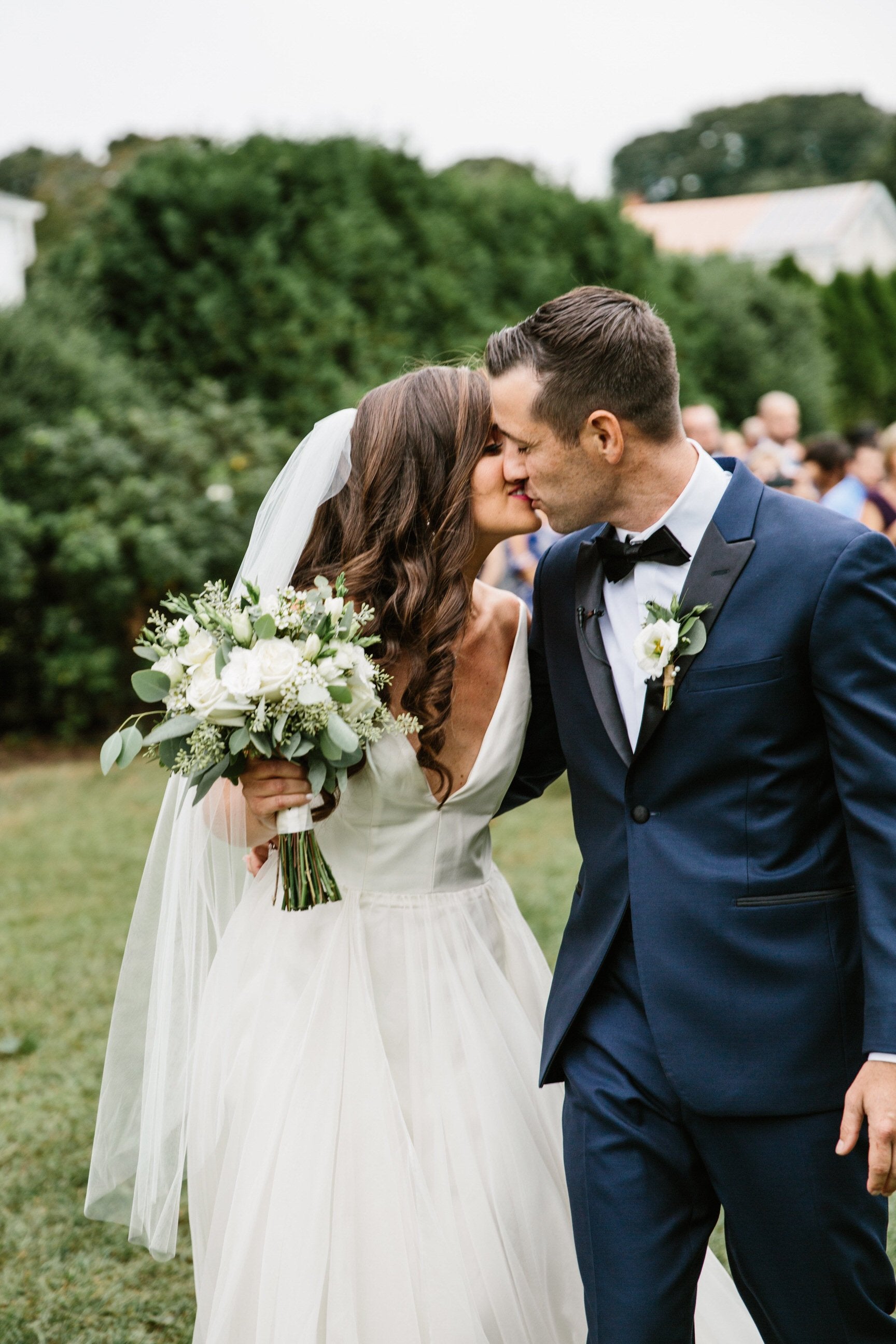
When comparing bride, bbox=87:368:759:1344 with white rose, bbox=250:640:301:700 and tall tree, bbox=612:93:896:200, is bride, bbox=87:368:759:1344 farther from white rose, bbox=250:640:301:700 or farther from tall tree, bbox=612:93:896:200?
tall tree, bbox=612:93:896:200

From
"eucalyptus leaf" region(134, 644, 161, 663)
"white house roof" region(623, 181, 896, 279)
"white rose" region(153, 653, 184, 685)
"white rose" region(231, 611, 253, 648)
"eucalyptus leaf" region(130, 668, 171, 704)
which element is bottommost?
"eucalyptus leaf" region(130, 668, 171, 704)

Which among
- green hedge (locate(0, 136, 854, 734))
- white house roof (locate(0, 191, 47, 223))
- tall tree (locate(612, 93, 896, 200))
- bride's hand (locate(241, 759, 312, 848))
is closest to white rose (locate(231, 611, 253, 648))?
bride's hand (locate(241, 759, 312, 848))

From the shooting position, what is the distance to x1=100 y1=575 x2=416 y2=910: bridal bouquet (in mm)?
2318

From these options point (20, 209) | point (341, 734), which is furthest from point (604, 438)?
point (20, 209)

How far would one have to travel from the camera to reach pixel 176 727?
239cm

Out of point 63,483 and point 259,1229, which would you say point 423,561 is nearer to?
point 259,1229

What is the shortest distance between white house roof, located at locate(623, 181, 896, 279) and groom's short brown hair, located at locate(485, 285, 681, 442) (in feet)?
172

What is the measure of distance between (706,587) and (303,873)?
96cm

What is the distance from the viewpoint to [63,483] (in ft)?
34.4

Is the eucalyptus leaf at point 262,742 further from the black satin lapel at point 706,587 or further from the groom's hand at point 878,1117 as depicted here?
the groom's hand at point 878,1117

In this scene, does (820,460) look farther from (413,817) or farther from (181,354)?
(413,817)

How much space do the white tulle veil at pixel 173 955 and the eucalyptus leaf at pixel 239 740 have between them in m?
0.42

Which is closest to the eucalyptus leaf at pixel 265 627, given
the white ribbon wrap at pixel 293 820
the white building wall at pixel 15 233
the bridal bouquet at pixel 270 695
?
the bridal bouquet at pixel 270 695

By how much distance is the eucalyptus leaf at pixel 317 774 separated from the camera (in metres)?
2.40
